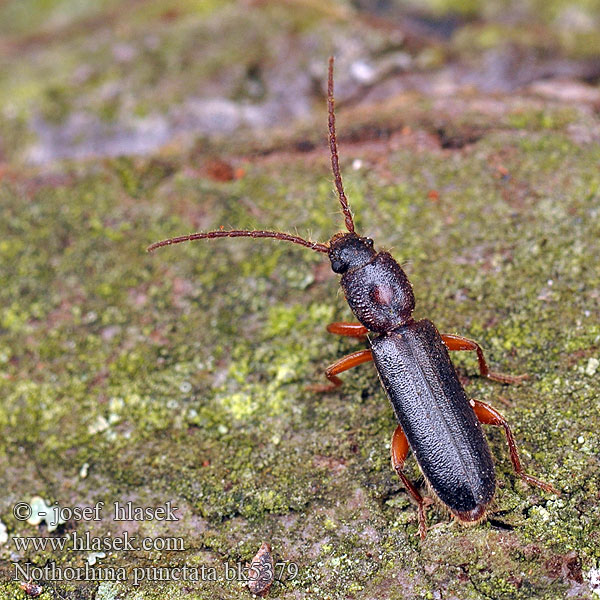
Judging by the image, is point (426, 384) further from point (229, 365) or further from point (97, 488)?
point (97, 488)

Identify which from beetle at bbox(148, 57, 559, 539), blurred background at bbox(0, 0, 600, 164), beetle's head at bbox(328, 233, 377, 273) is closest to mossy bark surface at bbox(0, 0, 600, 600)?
blurred background at bbox(0, 0, 600, 164)

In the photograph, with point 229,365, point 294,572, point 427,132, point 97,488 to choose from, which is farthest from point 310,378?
point 427,132

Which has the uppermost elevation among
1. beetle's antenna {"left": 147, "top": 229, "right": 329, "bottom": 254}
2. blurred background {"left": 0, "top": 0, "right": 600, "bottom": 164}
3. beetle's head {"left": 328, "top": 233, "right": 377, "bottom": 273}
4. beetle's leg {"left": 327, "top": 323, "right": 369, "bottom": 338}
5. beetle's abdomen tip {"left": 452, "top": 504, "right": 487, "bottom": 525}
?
blurred background {"left": 0, "top": 0, "right": 600, "bottom": 164}

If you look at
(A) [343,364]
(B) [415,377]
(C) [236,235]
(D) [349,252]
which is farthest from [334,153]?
(B) [415,377]

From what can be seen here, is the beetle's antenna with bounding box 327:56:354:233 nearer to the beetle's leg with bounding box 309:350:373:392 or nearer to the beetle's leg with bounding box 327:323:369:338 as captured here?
the beetle's leg with bounding box 327:323:369:338

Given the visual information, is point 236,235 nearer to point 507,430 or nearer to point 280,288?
point 280,288
